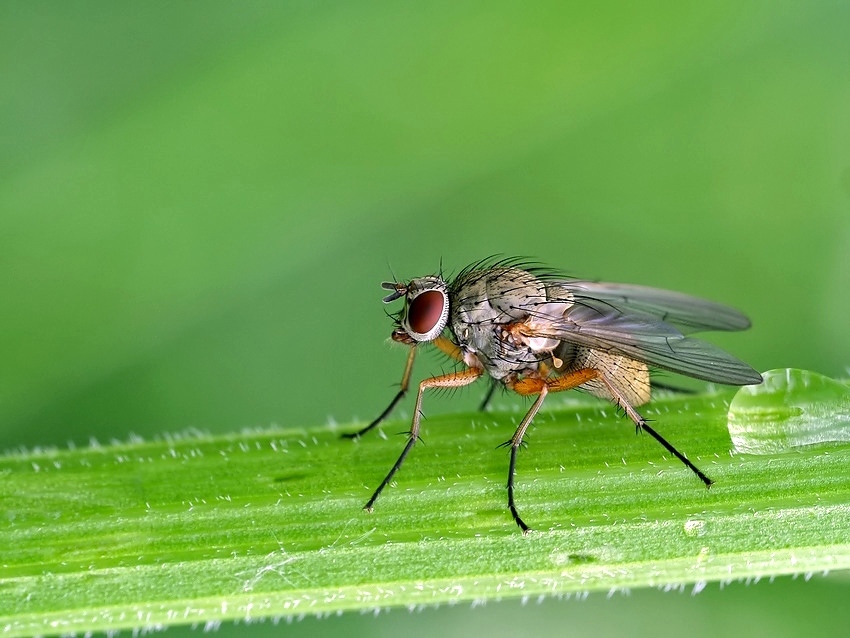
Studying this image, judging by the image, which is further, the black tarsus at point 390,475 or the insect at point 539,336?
the insect at point 539,336

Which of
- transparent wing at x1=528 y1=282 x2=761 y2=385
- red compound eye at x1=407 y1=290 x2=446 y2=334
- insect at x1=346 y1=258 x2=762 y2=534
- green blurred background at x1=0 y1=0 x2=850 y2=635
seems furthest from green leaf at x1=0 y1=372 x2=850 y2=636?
green blurred background at x1=0 y1=0 x2=850 y2=635

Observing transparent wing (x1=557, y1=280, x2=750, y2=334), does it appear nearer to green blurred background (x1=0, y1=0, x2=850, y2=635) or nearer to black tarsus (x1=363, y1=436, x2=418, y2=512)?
green blurred background (x1=0, y1=0, x2=850, y2=635)

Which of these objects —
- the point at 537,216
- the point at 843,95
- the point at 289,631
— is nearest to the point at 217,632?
the point at 289,631

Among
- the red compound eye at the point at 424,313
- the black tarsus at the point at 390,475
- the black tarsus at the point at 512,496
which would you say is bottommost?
the black tarsus at the point at 512,496

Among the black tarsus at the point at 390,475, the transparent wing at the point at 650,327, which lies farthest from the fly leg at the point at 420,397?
the transparent wing at the point at 650,327

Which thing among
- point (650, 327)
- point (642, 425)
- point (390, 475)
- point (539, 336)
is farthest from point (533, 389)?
point (390, 475)

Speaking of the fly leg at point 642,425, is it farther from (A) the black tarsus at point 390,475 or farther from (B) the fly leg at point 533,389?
(A) the black tarsus at point 390,475
